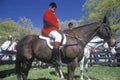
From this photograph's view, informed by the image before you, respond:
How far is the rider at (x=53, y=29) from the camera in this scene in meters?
7.21

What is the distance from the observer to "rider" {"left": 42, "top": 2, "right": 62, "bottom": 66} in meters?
7.21

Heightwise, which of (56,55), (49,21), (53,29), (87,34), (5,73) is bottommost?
(5,73)

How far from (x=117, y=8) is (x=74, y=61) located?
3052 centimetres

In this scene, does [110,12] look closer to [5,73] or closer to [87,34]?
[5,73]

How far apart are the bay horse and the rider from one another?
0.62ft

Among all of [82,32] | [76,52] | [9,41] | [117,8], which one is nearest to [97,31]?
[82,32]

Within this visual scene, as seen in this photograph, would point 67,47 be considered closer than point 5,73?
Yes

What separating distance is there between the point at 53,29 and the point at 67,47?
2.69 feet

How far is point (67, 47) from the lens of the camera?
7.21 m

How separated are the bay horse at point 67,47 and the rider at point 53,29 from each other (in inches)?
7.5

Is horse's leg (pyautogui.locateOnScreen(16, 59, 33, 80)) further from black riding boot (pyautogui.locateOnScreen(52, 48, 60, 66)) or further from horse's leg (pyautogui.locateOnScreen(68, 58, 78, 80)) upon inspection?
horse's leg (pyautogui.locateOnScreen(68, 58, 78, 80))

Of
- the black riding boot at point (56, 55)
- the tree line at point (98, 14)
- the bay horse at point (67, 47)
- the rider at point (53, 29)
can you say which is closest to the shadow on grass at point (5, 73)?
the bay horse at point (67, 47)

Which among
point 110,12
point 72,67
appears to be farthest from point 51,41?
point 110,12

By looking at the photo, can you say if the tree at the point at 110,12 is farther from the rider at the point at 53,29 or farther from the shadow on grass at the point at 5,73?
the rider at the point at 53,29
